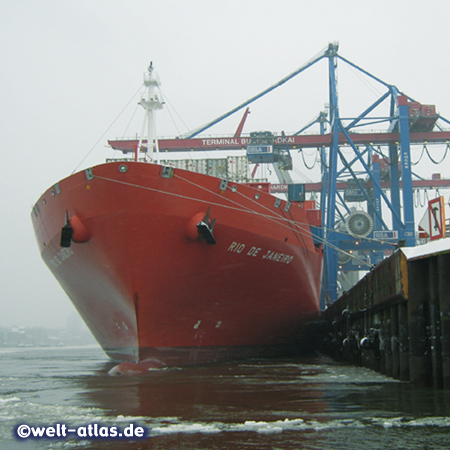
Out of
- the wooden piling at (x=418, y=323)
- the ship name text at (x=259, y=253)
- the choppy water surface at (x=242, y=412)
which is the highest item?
the ship name text at (x=259, y=253)

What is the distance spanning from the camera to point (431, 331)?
9078mm

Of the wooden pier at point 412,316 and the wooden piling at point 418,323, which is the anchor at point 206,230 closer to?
the wooden pier at point 412,316

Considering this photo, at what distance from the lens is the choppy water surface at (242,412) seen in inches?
207

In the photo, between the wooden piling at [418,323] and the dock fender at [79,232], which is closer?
the wooden piling at [418,323]

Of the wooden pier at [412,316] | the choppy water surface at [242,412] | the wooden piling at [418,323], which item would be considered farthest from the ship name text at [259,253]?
the wooden piling at [418,323]

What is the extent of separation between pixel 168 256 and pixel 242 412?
683 cm

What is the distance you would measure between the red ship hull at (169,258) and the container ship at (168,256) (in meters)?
0.03

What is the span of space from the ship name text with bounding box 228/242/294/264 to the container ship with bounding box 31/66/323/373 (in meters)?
0.03

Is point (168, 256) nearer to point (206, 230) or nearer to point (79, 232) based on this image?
point (206, 230)

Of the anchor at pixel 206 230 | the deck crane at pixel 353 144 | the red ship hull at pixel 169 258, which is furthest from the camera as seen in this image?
the deck crane at pixel 353 144

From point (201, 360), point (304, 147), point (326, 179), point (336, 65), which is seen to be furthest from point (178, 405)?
point (326, 179)

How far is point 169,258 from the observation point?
13.3 meters

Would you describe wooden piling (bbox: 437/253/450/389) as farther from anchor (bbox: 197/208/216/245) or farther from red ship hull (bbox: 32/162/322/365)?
red ship hull (bbox: 32/162/322/365)

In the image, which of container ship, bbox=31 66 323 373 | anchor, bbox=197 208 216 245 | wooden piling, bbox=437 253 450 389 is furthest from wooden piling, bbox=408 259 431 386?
container ship, bbox=31 66 323 373
